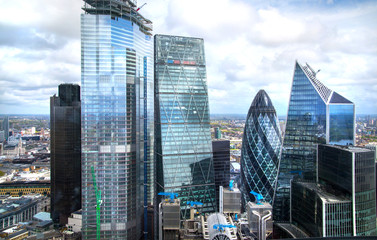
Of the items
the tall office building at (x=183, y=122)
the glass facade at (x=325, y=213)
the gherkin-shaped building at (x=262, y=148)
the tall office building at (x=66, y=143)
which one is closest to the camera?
the glass facade at (x=325, y=213)

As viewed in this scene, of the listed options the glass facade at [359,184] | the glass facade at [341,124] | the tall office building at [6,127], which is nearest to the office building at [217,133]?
the glass facade at [341,124]

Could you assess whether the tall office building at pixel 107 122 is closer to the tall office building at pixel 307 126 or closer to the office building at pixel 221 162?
the office building at pixel 221 162

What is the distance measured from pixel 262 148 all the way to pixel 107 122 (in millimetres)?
13442

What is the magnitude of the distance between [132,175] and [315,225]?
12324 mm

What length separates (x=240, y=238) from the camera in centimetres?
1310

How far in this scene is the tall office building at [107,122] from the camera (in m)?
19.3

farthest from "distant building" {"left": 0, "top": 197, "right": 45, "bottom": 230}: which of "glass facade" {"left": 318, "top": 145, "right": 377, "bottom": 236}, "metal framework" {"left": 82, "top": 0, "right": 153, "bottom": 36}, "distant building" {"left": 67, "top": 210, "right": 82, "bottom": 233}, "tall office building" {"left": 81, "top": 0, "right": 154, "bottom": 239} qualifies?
"glass facade" {"left": 318, "top": 145, "right": 377, "bottom": 236}

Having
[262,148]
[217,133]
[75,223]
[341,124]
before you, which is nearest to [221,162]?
[217,133]

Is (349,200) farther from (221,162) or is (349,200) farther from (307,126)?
(221,162)

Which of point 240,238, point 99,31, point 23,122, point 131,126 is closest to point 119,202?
point 131,126

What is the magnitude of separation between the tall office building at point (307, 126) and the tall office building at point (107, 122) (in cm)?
1071

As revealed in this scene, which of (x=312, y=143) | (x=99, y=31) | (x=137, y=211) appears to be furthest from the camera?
(x=137, y=211)

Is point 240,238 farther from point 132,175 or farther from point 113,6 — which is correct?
point 113,6

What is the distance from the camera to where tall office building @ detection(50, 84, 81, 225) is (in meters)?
25.7
